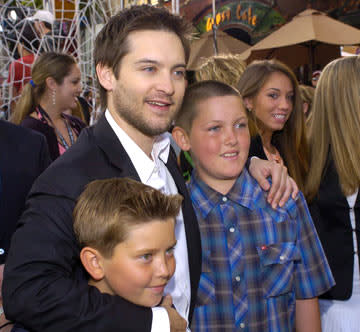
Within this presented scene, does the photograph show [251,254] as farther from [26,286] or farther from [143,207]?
[26,286]

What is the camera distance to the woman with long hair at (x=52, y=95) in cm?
393

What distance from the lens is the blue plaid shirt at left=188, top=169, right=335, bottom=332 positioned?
69.4 inches

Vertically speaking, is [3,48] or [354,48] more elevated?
[354,48]

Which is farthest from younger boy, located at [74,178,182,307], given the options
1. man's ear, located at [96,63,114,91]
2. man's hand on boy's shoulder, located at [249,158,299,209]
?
man's hand on boy's shoulder, located at [249,158,299,209]

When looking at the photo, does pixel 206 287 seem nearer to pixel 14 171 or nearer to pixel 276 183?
pixel 276 183

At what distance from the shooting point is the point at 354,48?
8.29 m

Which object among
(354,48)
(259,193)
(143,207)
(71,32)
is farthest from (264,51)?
(143,207)

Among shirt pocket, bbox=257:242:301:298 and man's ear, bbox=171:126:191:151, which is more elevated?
man's ear, bbox=171:126:191:151

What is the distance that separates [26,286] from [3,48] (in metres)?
2.86

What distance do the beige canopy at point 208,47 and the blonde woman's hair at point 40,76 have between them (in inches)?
134

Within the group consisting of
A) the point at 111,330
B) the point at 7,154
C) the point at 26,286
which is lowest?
the point at 111,330

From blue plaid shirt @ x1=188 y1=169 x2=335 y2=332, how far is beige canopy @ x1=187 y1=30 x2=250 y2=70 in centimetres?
545

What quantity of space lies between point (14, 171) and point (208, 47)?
6.22m

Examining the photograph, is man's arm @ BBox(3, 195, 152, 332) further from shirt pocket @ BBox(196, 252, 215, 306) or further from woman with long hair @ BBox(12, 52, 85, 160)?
Result: woman with long hair @ BBox(12, 52, 85, 160)
